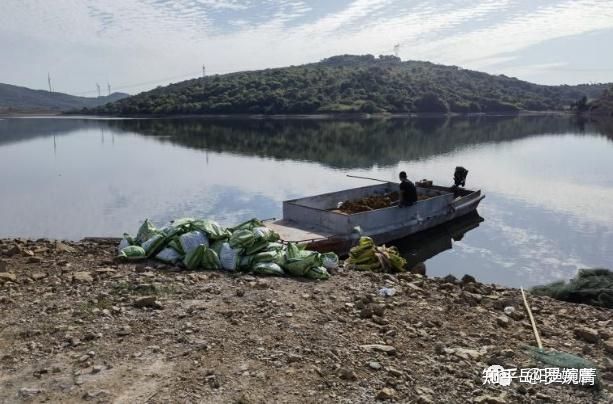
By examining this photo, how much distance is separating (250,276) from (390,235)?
805 cm

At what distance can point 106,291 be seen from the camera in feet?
26.0

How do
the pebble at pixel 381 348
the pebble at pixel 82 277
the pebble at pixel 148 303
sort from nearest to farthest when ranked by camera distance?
the pebble at pixel 381 348 < the pebble at pixel 148 303 < the pebble at pixel 82 277

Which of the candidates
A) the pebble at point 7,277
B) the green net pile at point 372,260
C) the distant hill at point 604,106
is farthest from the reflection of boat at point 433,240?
the distant hill at point 604,106

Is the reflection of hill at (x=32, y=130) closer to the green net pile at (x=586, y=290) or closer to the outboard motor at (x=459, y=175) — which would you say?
the outboard motor at (x=459, y=175)

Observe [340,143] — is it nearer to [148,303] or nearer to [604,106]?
[148,303]

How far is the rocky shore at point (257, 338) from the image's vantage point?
548 cm

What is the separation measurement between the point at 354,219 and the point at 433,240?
584 centimetres

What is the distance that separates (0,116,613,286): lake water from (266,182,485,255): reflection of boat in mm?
1011

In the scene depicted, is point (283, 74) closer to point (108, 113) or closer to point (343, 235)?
point (108, 113)

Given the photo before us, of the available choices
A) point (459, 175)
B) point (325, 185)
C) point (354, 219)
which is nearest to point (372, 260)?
point (354, 219)

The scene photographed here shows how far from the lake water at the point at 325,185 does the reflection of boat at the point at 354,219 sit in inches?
39.8

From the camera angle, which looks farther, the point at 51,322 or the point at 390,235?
the point at 390,235

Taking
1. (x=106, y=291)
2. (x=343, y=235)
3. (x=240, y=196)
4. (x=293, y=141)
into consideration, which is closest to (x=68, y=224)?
(x=240, y=196)

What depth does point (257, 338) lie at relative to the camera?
657cm
